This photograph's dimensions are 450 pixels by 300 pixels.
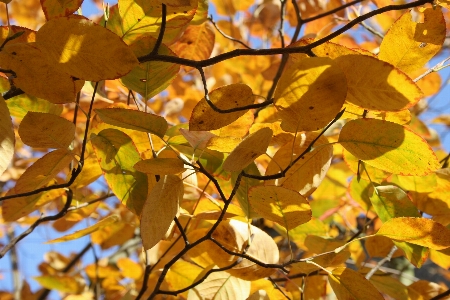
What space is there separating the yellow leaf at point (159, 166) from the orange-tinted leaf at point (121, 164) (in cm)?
8

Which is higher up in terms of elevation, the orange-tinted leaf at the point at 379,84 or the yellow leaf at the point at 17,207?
the yellow leaf at the point at 17,207

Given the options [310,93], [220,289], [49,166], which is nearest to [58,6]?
[49,166]

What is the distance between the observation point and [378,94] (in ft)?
1.49

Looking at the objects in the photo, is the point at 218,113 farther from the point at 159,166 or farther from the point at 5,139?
the point at 5,139

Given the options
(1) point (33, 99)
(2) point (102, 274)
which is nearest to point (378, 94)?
(1) point (33, 99)

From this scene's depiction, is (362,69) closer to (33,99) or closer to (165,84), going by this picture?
(165,84)

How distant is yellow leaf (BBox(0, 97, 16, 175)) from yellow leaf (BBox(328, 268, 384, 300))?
0.40 metres

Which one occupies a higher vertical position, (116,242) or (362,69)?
(116,242)

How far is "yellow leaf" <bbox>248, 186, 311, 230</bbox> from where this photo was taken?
1.78ft

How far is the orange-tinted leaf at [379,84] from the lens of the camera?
45 centimetres

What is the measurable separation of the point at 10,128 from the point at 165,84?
22 cm

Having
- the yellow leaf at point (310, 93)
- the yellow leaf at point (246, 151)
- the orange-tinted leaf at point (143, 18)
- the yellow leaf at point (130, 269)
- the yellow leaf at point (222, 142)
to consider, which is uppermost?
the orange-tinted leaf at point (143, 18)

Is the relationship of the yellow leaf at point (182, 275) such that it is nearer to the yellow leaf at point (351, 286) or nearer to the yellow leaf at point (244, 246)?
the yellow leaf at point (244, 246)

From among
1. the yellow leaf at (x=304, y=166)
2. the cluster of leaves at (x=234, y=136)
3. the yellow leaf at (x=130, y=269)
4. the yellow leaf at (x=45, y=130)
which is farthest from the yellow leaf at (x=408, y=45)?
the yellow leaf at (x=130, y=269)
